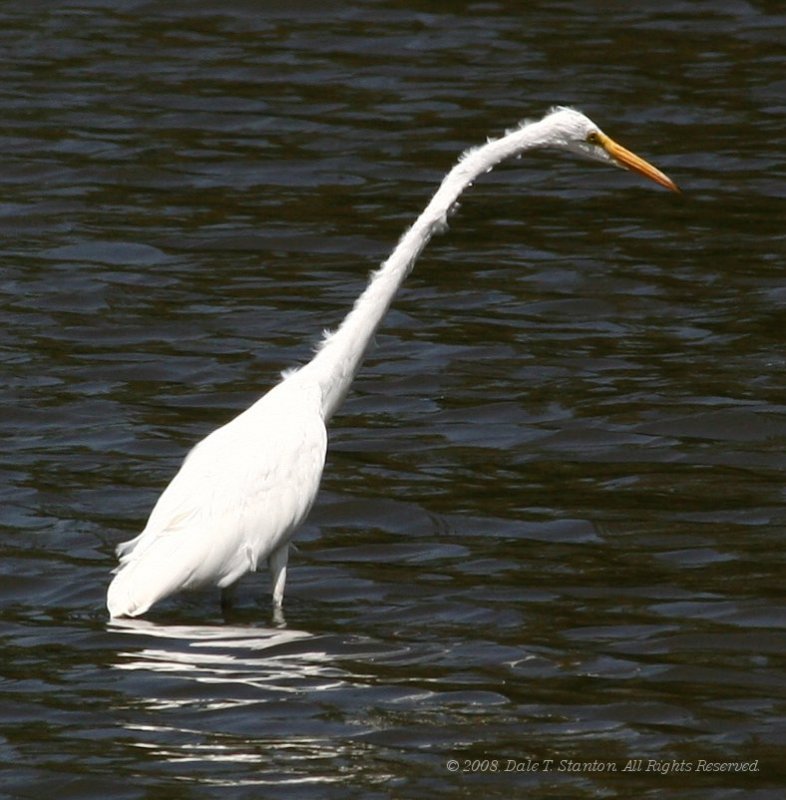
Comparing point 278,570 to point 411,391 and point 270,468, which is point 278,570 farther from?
point 411,391

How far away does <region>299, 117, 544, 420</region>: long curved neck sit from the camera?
338 inches

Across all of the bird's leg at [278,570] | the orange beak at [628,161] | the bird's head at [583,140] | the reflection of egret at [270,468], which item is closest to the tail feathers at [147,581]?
the reflection of egret at [270,468]

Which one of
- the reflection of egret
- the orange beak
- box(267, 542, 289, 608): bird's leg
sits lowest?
box(267, 542, 289, 608): bird's leg

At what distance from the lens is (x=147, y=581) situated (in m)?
7.88

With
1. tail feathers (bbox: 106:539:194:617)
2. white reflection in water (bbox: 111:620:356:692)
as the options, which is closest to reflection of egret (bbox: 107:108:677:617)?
tail feathers (bbox: 106:539:194:617)

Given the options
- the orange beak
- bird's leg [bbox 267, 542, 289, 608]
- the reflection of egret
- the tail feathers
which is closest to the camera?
the tail feathers

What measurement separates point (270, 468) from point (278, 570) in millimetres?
419

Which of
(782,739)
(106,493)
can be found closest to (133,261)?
(106,493)

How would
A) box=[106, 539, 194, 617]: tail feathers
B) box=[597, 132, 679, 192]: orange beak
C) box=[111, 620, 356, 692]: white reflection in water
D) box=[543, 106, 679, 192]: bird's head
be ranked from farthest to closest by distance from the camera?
box=[597, 132, 679, 192]: orange beak < box=[543, 106, 679, 192]: bird's head < box=[106, 539, 194, 617]: tail feathers < box=[111, 620, 356, 692]: white reflection in water

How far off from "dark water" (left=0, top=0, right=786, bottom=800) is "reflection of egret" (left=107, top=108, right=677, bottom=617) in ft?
0.78

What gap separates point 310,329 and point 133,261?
66.1 inches

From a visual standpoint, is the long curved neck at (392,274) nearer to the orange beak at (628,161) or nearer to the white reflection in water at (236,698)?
the orange beak at (628,161)

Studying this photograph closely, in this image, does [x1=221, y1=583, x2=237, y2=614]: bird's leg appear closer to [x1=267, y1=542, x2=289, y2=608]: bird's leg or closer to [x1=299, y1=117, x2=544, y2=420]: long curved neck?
[x1=267, y1=542, x2=289, y2=608]: bird's leg

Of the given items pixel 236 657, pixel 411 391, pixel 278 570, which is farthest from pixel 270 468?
pixel 411 391
